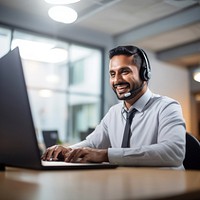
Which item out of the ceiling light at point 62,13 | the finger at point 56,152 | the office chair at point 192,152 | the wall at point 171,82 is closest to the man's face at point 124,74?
the office chair at point 192,152

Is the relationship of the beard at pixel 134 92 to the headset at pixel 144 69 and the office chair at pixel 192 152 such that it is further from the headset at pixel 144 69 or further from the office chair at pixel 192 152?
the office chair at pixel 192 152

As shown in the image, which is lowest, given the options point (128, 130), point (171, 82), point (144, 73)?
point (128, 130)

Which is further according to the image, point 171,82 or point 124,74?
point 171,82

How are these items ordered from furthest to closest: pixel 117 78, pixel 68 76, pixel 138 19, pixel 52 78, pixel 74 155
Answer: pixel 52 78 < pixel 68 76 < pixel 138 19 < pixel 117 78 < pixel 74 155

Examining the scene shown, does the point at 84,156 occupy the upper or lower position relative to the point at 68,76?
lower

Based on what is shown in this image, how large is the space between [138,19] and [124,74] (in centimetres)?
393

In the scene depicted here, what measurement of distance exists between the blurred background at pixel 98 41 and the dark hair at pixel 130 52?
230 centimetres

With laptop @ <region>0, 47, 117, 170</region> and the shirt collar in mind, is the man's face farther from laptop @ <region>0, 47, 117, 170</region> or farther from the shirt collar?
laptop @ <region>0, 47, 117, 170</region>

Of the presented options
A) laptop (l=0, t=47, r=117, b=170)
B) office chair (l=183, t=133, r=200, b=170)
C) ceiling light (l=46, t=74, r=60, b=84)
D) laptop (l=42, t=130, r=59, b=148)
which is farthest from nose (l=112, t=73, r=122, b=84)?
ceiling light (l=46, t=74, r=60, b=84)

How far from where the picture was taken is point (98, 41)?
609 centimetres

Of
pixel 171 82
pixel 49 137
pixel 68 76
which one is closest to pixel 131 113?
pixel 49 137

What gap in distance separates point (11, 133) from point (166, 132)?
673mm

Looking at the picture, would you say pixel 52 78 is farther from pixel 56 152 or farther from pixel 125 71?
pixel 56 152

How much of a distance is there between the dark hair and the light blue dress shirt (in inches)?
7.3
